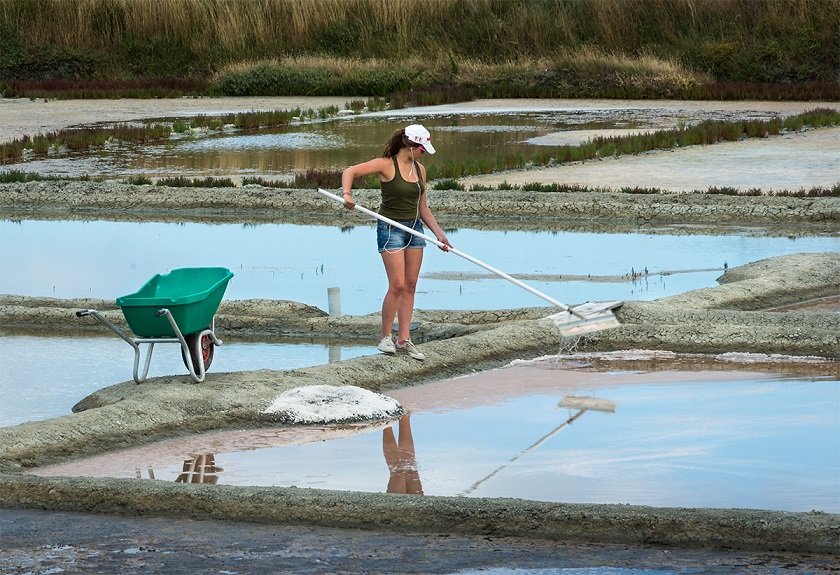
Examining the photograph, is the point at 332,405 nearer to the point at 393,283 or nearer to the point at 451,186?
the point at 393,283

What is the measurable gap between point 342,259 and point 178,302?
22.7 ft

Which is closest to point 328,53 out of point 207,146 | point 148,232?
Result: point 207,146

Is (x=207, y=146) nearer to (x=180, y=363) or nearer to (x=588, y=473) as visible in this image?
(x=180, y=363)

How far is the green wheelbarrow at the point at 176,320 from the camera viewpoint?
8.88 metres

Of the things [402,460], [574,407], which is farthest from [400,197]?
[402,460]

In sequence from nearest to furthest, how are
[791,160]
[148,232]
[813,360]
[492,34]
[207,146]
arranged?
1. [813,360]
2. [148,232]
3. [791,160]
4. [207,146]
5. [492,34]

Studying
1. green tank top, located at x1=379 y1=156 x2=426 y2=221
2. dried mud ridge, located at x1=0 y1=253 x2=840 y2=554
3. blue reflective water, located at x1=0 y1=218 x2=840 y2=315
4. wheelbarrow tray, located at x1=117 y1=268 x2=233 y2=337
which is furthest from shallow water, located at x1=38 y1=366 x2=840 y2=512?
blue reflective water, located at x1=0 y1=218 x2=840 y2=315

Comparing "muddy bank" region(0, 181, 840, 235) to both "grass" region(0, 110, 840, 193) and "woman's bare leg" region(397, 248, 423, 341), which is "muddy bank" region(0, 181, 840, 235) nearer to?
"grass" region(0, 110, 840, 193)

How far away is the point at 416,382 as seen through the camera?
9789 mm

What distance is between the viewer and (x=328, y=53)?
149ft

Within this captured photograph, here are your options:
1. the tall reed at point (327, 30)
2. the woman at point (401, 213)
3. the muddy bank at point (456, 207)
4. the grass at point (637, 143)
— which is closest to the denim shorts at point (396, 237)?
the woman at point (401, 213)

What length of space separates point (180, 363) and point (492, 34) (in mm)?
35433

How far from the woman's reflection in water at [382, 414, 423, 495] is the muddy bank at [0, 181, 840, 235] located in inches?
387

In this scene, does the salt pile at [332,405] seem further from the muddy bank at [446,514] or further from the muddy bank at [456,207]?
the muddy bank at [456,207]
